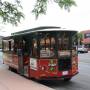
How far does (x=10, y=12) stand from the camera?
16.1 meters

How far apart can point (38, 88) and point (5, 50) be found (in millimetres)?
11311

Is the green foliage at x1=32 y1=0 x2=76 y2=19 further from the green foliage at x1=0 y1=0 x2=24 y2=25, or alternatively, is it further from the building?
the building

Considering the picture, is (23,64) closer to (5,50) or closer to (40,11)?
(40,11)

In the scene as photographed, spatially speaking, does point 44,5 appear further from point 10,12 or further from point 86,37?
point 86,37

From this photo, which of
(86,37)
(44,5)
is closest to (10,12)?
(44,5)

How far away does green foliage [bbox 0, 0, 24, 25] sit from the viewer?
15.5 metres

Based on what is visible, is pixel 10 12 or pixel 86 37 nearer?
pixel 10 12

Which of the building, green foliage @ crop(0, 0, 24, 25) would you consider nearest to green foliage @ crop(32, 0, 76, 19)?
green foliage @ crop(0, 0, 24, 25)

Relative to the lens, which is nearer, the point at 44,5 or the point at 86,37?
the point at 44,5

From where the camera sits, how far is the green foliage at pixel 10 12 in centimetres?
1546

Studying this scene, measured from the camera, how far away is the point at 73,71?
53.3 feet

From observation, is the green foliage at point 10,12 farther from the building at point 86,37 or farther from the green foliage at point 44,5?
the building at point 86,37

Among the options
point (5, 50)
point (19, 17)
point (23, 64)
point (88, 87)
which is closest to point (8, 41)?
point (5, 50)

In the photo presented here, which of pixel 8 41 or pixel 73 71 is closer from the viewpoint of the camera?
pixel 73 71
